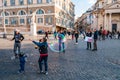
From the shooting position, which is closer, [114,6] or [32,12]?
[32,12]

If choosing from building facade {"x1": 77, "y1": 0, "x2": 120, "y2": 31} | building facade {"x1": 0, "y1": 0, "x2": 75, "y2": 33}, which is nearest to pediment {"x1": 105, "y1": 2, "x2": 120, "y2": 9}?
building facade {"x1": 77, "y1": 0, "x2": 120, "y2": 31}

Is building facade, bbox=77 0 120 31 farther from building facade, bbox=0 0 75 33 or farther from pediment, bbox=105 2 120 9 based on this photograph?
building facade, bbox=0 0 75 33

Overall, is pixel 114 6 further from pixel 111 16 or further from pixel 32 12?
pixel 32 12

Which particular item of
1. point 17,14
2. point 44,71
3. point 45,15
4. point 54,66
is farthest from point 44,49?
point 17,14

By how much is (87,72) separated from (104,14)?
62.8m

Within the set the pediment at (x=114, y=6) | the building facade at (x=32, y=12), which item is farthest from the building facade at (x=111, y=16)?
the building facade at (x=32, y=12)

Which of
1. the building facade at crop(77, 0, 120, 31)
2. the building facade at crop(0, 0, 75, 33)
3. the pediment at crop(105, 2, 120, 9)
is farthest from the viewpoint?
the building facade at crop(77, 0, 120, 31)

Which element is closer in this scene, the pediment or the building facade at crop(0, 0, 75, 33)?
the building facade at crop(0, 0, 75, 33)

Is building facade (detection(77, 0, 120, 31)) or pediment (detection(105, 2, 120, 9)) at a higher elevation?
pediment (detection(105, 2, 120, 9))

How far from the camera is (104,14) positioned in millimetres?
70500

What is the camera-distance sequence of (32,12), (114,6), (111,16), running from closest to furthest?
(32,12) → (114,6) → (111,16)

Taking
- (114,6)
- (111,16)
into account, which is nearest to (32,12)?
(111,16)

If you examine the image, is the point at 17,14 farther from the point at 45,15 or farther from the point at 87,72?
the point at 87,72

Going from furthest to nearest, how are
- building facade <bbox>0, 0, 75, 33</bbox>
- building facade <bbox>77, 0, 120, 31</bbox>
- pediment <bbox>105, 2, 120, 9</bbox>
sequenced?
building facade <bbox>77, 0, 120, 31</bbox>
pediment <bbox>105, 2, 120, 9</bbox>
building facade <bbox>0, 0, 75, 33</bbox>
